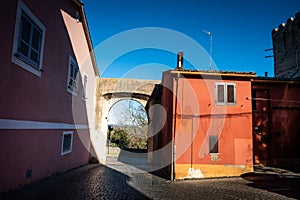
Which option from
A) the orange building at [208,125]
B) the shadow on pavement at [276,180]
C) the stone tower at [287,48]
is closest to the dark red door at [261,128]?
the shadow on pavement at [276,180]

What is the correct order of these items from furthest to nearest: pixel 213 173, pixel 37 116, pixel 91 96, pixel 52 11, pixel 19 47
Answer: pixel 91 96
pixel 213 173
pixel 52 11
pixel 37 116
pixel 19 47

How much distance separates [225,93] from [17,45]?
8687 millimetres

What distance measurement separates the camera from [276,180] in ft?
28.6

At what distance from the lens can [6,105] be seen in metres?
5.18

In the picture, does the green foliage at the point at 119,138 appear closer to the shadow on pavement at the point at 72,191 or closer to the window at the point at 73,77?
the window at the point at 73,77

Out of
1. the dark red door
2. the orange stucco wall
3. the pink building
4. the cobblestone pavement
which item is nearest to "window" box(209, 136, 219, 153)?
the orange stucco wall

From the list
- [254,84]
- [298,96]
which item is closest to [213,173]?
[254,84]

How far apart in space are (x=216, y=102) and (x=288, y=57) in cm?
1068

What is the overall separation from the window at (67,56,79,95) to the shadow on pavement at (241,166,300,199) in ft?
28.7

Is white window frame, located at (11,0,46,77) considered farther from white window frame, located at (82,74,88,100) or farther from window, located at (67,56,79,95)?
white window frame, located at (82,74,88,100)

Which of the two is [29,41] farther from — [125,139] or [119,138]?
[125,139]

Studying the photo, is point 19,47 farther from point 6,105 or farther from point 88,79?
point 88,79

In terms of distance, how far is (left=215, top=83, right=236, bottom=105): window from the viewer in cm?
1035

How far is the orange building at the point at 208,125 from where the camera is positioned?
31.8ft
